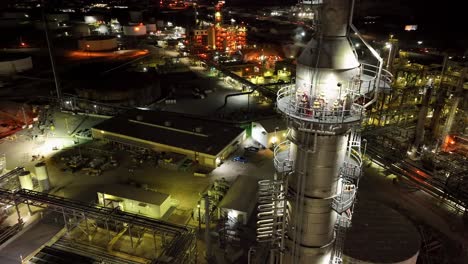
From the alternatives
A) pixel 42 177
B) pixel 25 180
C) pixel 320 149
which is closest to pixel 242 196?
pixel 42 177

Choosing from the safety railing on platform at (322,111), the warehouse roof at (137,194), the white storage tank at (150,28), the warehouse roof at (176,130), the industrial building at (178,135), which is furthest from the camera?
the white storage tank at (150,28)

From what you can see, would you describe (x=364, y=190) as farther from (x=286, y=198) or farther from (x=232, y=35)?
(x=232, y=35)

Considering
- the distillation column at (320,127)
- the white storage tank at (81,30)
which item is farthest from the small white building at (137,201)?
the white storage tank at (81,30)

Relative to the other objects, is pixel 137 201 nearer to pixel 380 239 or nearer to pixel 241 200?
pixel 241 200

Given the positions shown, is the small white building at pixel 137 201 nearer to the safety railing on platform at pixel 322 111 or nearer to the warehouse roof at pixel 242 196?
the warehouse roof at pixel 242 196

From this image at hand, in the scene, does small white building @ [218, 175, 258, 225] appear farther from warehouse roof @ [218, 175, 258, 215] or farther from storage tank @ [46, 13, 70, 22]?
storage tank @ [46, 13, 70, 22]

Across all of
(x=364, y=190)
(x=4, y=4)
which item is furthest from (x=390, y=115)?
(x=4, y=4)

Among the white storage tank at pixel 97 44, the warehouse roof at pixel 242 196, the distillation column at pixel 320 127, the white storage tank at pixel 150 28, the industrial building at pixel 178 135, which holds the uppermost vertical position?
the distillation column at pixel 320 127
